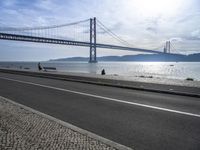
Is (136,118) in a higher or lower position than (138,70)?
higher

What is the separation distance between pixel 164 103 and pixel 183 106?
0.80 m

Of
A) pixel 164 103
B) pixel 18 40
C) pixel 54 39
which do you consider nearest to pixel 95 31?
pixel 54 39

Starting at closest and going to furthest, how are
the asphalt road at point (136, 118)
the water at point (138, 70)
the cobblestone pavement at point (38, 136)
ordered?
the cobblestone pavement at point (38, 136) → the asphalt road at point (136, 118) → the water at point (138, 70)

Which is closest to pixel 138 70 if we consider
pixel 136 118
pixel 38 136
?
pixel 136 118

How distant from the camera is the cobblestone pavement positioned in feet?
14.2

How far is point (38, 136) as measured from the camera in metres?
4.86

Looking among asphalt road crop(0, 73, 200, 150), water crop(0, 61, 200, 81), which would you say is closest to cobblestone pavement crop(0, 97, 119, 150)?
asphalt road crop(0, 73, 200, 150)

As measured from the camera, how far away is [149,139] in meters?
5.13

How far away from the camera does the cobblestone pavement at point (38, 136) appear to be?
4.33 metres

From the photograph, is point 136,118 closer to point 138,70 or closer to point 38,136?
point 38,136

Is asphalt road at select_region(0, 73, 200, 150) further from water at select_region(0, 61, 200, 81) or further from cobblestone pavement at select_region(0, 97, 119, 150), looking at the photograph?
water at select_region(0, 61, 200, 81)

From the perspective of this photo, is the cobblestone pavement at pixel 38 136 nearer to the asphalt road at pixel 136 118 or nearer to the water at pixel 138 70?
the asphalt road at pixel 136 118

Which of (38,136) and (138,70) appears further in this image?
(138,70)

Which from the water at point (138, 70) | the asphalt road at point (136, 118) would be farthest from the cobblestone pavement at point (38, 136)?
Answer: the water at point (138, 70)
